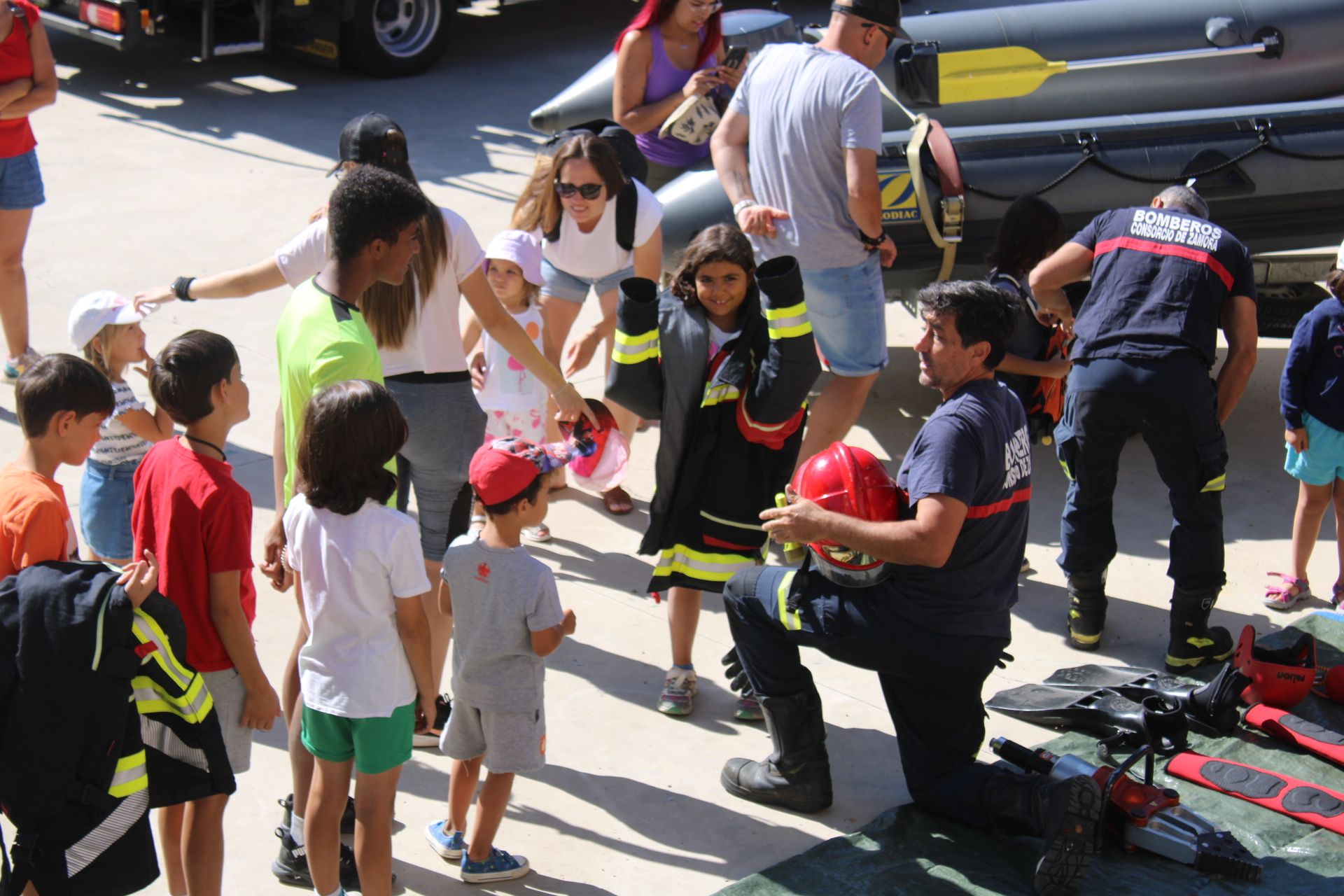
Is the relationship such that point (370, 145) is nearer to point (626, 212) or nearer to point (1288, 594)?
point (626, 212)

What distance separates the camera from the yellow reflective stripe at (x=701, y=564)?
429cm

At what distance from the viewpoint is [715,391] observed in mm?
4207

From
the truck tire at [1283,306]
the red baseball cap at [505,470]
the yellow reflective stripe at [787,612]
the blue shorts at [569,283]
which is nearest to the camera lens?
the red baseball cap at [505,470]

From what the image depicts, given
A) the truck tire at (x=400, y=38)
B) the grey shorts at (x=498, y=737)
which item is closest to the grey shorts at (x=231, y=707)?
the grey shorts at (x=498, y=737)

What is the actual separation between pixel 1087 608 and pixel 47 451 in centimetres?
346

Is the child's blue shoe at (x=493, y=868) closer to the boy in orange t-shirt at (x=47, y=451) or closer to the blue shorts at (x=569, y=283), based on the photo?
the boy in orange t-shirt at (x=47, y=451)

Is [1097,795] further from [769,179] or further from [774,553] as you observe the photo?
[769,179]

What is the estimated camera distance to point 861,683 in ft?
15.2

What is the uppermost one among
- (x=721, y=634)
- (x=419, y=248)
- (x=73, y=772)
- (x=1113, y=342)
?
(x=419, y=248)

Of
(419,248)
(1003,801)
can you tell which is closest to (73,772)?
(419,248)

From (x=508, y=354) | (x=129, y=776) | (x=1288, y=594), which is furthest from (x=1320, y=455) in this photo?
(x=129, y=776)

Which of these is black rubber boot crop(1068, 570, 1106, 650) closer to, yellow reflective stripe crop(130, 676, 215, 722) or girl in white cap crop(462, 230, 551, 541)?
girl in white cap crop(462, 230, 551, 541)

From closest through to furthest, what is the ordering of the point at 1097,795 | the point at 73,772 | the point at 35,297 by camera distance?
the point at 73,772 < the point at 1097,795 < the point at 35,297

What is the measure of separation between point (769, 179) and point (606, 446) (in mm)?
1612
